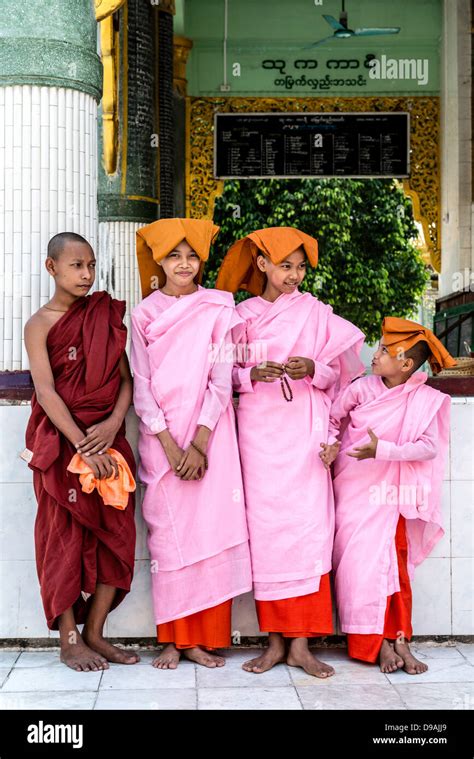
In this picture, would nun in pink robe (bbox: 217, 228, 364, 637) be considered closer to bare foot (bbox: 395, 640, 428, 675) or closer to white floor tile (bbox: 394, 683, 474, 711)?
bare foot (bbox: 395, 640, 428, 675)

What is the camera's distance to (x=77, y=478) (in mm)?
4027

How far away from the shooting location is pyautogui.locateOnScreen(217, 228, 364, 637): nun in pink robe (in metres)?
4.09

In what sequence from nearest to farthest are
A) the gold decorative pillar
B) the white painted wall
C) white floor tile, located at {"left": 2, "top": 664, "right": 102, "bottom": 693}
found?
white floor tile, located at {"left": 2, "top": 664, "right": 102, "bottom": 693}, the white painted wall, the gold decorative pillar

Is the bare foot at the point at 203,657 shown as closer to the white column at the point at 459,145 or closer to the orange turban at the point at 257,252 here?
the orange turban at the point at 257,252

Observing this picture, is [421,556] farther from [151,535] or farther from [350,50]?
[350,50]

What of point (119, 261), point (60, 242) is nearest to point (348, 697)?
point (60, 242)

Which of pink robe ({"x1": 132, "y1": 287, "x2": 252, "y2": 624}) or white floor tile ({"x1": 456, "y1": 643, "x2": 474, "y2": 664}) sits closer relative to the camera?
pink robe ({"x1": 132, "y1": 287, "x2": 252, "y2": 624})

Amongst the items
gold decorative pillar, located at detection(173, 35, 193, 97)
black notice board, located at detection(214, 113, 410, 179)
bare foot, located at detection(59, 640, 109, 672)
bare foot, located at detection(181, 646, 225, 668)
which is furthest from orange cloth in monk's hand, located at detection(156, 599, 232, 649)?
gold decorative pillar, located at detection(173, 35, 193, 97)

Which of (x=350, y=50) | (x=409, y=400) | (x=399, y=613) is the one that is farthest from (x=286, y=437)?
(x=350, y=50)

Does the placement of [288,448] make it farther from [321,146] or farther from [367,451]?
[321,146]

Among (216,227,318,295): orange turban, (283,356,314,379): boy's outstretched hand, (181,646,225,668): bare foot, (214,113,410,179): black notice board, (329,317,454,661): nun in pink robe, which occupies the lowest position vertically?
(181,646,225,668): bare foot

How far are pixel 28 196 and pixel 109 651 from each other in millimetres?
2008

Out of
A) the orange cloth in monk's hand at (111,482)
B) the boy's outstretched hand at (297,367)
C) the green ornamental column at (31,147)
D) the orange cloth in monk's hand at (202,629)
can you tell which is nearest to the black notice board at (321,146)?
the green ornamental column at (31,147)

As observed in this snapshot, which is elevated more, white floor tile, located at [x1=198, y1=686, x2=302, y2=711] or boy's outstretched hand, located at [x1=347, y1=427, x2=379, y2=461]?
boy's outstretched hand, located at [x1=347, y1=427, x2=379, y2=461]
